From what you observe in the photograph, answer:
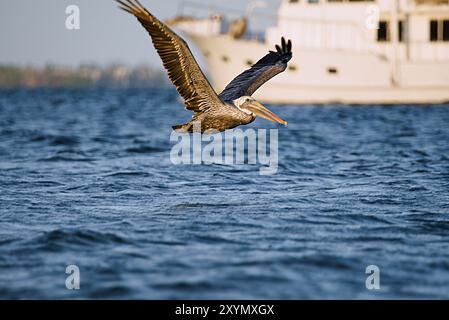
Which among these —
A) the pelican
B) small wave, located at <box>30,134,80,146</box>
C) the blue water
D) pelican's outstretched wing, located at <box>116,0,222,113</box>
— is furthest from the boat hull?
pelican's outstretched wing, located at <box>116,0,222,113</box>

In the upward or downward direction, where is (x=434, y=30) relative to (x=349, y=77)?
upward

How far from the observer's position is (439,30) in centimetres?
3488

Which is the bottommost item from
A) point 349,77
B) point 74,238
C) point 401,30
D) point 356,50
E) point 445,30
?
point 74,238

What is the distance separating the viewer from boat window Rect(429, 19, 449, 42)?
114 ft

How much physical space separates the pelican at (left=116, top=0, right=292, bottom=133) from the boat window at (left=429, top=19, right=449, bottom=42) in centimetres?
2298

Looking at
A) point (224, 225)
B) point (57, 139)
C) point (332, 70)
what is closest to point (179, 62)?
point (224, 225)

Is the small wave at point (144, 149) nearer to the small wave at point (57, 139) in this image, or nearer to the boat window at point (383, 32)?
the small wave at point (57, 139)

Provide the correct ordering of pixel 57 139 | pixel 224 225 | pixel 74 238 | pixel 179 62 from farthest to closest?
pixel 57 139, pixel 179 62, pixel 224 225, pixel 74 238

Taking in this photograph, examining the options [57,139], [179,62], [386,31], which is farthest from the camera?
[386,31]

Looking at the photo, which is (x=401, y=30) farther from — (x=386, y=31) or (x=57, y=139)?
(x=57, y=139)

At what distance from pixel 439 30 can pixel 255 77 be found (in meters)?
24.4

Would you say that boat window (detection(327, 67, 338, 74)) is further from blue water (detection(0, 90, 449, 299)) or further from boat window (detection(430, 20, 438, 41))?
blue water (detection(0, 90, 449, 299))

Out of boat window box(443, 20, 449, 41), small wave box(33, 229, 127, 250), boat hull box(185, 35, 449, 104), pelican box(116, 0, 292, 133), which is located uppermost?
boat window box(443, 20, 449, 41)
